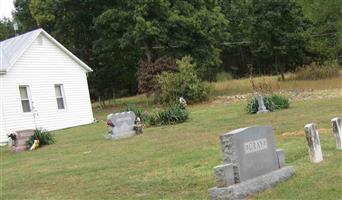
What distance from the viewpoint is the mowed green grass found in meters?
8.60

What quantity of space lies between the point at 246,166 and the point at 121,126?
38.4ft

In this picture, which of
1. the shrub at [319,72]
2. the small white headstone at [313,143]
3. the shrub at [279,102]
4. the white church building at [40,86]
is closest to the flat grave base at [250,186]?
the small white headstone at [313,143]

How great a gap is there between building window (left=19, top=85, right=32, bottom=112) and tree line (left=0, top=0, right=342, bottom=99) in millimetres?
10020

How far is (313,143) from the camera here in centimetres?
937

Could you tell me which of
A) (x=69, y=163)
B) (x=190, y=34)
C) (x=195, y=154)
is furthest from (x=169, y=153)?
(x=190, y=34)

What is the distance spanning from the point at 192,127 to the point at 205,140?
415 cm

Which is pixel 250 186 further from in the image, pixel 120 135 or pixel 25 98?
pixel 25 98

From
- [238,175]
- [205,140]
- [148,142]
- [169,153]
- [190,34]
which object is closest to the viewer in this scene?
[238,175]

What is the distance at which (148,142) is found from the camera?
635 inches

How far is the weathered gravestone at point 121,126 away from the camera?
18.8m

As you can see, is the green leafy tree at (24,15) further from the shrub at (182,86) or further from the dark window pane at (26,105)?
the dark window pane at (26,105)

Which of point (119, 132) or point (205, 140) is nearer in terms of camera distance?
point (205, 140)

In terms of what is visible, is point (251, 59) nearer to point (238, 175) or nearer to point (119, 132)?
→ point (119, 132)

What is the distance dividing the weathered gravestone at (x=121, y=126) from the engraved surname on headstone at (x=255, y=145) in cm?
1088
